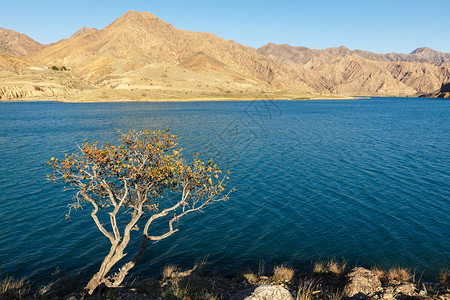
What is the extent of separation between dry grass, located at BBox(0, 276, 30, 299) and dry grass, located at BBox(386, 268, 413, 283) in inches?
990

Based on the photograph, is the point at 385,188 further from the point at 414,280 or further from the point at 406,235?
the point at 414,280

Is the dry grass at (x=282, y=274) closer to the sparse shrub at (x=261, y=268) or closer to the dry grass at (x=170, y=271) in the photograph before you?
the sparse shrub at (x=261, y=268)

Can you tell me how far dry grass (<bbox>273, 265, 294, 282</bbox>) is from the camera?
2155 centimetres

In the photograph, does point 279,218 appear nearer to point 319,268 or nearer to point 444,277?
point 319,268

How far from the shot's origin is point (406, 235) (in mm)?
29078

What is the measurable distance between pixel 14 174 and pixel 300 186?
147 ft

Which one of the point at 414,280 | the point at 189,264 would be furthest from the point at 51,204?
the point at 414,280

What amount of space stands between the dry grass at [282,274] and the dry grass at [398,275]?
23.4 feet

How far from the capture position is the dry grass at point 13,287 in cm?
1848

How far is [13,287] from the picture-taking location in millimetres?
19703

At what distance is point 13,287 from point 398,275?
2770 cm

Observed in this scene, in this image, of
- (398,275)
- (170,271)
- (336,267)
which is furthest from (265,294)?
(398,275)

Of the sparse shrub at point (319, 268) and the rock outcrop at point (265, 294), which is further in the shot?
the sparse shrub at point (319, 268)

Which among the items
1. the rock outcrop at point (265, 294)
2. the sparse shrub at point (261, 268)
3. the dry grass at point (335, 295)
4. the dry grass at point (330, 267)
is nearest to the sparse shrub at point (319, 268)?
the dry grass at point (330, 267)
